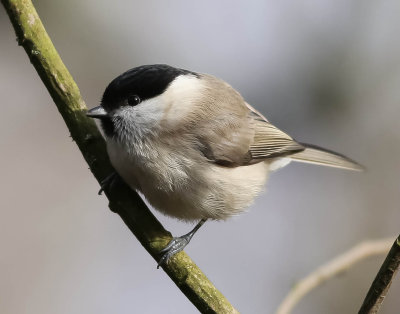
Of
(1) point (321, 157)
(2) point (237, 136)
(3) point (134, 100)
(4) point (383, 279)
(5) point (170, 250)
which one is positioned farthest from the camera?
(1) point (321, 157)

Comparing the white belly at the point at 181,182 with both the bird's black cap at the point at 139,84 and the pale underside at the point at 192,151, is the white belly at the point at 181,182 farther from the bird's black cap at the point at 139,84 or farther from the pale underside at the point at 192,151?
the bird's black cap at the point at 139,84

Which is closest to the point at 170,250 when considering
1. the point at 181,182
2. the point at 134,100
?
the point at 181,182

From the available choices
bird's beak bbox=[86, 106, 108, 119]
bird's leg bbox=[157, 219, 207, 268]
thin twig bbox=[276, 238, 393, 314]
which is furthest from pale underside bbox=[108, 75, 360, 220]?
thin twig bbox=[276, 238, 393, 314]

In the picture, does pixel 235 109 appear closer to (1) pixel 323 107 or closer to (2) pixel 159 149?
(2) pixel 159 149

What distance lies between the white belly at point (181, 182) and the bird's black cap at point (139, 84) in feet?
0.68

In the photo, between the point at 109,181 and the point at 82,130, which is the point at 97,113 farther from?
the point at 109,181

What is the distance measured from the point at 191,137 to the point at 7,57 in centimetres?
317

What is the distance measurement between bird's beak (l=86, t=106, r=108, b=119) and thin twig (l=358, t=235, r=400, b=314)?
4.13 feet

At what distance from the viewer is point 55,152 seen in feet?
16.3

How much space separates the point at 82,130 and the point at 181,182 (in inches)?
19.9

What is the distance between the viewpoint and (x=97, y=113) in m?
2.35

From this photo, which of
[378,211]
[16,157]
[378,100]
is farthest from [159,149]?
[378,100]

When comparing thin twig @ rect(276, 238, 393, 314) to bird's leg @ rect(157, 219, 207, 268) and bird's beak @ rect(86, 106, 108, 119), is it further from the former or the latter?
bird's beak @ rect(86, 106, 108, 119)

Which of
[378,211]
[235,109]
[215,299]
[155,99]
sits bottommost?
[378,211]
